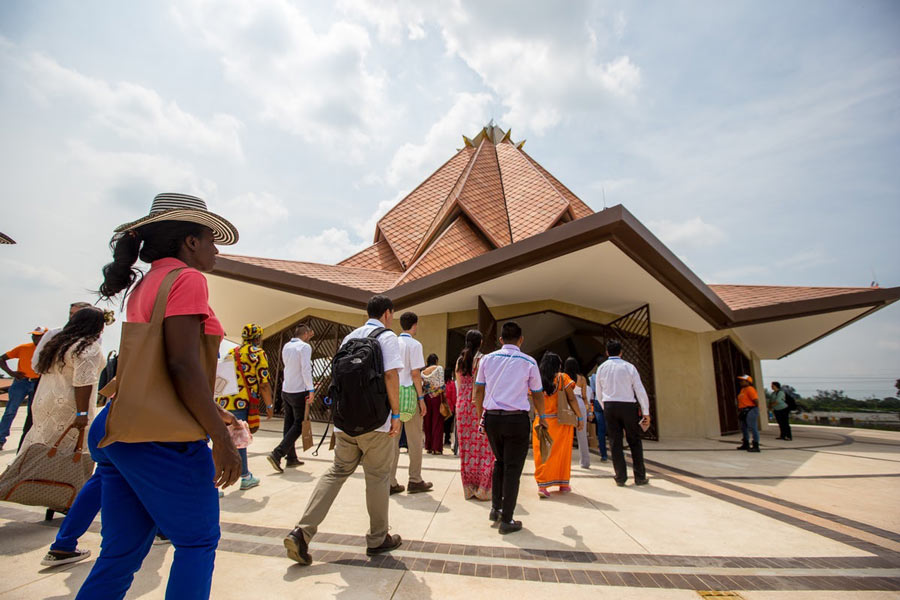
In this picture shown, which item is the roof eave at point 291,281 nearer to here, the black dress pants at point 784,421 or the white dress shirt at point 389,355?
the white dress shirt at point 389,355

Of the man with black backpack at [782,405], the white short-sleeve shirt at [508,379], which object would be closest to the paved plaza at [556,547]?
the white short-sleeve shirt at [508,379]

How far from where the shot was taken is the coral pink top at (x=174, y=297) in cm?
129

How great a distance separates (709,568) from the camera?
2.38 metres

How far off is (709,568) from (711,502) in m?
1.68

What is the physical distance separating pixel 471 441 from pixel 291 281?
6.47m

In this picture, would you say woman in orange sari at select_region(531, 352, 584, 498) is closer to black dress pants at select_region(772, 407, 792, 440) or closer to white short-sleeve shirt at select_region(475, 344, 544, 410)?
white short-sleeve shirt at select_region(475, 344, 544, 410)

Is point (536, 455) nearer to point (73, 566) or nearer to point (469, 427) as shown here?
point (469, 427)

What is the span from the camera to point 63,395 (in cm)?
286

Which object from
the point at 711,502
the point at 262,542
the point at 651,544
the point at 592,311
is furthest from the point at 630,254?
the point at 262,542

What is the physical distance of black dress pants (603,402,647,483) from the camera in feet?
14.4

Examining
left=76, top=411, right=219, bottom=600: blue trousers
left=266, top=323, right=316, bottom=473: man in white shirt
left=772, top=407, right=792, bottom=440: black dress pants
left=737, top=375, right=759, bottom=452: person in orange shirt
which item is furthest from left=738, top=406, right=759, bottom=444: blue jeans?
left=76, top=411, right=219, bottom=600: blue trousers

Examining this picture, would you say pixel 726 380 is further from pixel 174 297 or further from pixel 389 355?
pixel 174 297

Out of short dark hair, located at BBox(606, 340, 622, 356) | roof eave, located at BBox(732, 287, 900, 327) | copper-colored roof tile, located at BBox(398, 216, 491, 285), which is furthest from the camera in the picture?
copper-colored roof tile, located at BBox(398, 216, 491, 285)

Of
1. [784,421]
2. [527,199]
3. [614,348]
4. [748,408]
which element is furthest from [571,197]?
[614,348]
